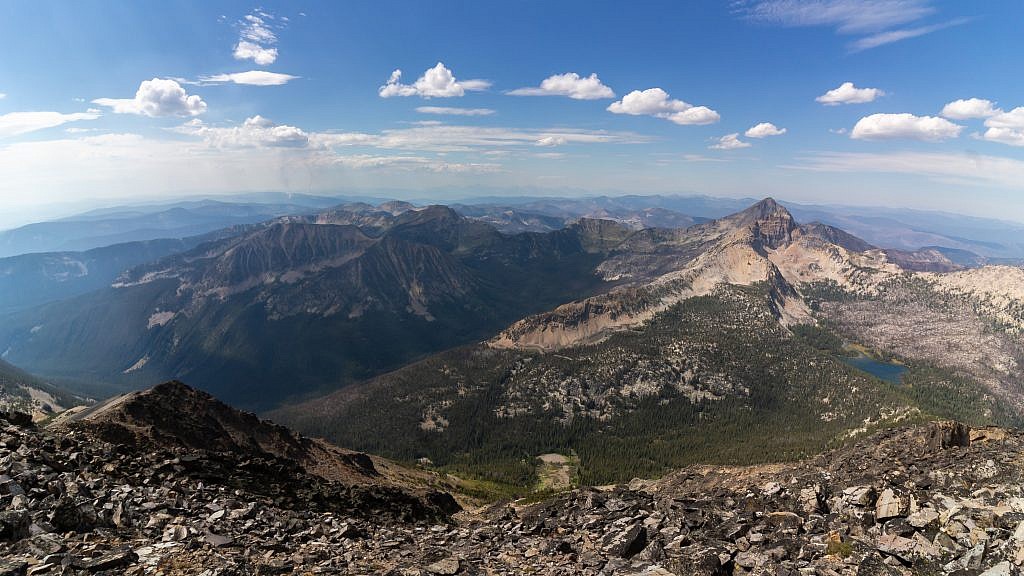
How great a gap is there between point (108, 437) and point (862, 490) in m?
70.0

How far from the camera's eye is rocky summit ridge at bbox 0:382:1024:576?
20594mm

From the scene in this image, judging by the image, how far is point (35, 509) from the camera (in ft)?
74.5

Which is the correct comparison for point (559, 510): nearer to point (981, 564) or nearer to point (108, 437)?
point (981, 564)

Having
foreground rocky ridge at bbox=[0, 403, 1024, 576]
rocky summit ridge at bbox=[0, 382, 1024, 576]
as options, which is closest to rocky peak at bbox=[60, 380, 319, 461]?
rocky summit ridge at bbox=[0, 382, 1024, 576]

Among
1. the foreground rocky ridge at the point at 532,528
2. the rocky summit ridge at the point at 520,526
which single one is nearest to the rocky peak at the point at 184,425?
the rocky summit ridge at the point at 520,526

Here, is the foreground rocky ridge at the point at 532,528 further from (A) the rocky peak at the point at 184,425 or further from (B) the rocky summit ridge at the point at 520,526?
(A) the rocky peak at the point at 184,425

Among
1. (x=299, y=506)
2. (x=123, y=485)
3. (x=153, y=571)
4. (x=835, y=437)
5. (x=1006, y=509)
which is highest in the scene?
(x=1006, y=509)

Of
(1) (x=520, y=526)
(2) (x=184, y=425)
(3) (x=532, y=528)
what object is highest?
(3) (x=532, y=528)

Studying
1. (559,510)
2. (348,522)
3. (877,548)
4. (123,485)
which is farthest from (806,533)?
(123,485)

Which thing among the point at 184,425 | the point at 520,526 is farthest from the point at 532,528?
the point at 184,425

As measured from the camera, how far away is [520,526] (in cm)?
3447

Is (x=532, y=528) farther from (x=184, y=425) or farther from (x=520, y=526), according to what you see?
(x=184, y=425)

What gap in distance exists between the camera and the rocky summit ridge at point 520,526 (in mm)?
20594

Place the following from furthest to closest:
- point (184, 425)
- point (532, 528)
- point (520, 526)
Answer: point (184, 425) < point (520, 526) < point (532, 528)
